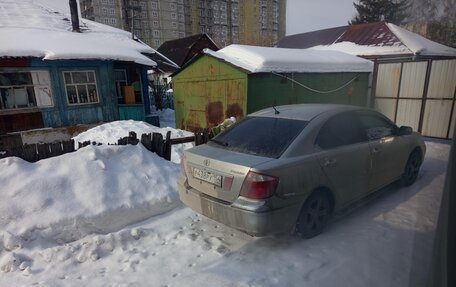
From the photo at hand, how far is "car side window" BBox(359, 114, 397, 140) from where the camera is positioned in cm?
357

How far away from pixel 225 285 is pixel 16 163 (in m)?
3.32

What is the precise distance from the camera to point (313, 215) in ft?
10.3

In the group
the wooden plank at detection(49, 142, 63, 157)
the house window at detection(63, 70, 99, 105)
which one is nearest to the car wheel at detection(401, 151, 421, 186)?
the wooden plank at detection(49, 142, 63, 157)

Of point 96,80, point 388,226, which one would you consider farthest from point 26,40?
point 388,226

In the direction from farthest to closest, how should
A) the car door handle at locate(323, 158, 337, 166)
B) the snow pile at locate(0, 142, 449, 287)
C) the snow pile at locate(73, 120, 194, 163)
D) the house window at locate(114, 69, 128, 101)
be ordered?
the house window at locate(114, 69, 128, 101), the snow pile at locate(73, 120, 194, 163), the car door handle at locate(323, 158, 337, 166), the snow pile at locate(0, 142, 449, 287)

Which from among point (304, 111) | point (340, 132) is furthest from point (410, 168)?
point (304, 111)

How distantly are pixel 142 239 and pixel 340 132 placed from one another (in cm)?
267

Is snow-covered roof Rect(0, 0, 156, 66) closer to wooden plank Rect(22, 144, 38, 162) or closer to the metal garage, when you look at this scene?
wooden plank Rect(22, 144, 38, 162)

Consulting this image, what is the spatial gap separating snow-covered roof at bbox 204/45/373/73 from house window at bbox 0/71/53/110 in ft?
21.5

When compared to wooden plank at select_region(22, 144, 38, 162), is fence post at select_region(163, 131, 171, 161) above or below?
below

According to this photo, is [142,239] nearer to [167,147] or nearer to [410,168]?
[167,147]

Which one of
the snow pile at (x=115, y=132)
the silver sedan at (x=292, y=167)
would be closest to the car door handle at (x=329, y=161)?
the silver sedan at (x=292, y=167)

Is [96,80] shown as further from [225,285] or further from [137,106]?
[225,285]

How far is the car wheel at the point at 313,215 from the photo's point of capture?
120 inches
